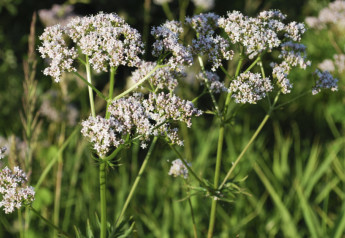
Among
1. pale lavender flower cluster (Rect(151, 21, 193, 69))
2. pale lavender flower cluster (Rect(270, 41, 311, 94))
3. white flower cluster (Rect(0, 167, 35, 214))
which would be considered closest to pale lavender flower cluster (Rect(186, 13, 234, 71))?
pale lavender flower cluster (Rect(151, 21, 193, 69))

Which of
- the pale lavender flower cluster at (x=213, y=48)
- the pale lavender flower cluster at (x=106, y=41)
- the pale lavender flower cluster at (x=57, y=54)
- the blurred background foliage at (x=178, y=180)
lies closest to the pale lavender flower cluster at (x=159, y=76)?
the pale lavender flower cluster at (x=213, y=48)

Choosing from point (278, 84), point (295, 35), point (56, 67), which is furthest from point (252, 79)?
point (56, 67)

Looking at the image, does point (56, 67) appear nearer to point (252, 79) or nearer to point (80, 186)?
point (252, 79)

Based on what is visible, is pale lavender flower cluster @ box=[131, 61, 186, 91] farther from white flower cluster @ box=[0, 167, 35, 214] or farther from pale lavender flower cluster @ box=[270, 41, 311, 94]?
white flower cluster @ box=[0, 167, 35, 214]

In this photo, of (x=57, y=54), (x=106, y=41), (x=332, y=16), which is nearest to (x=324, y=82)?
(x=106, y=41)

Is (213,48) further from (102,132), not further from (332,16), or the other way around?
(332,16)

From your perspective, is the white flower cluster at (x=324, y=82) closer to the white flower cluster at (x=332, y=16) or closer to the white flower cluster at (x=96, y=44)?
the white flower cluster at (x=96, y=44)
